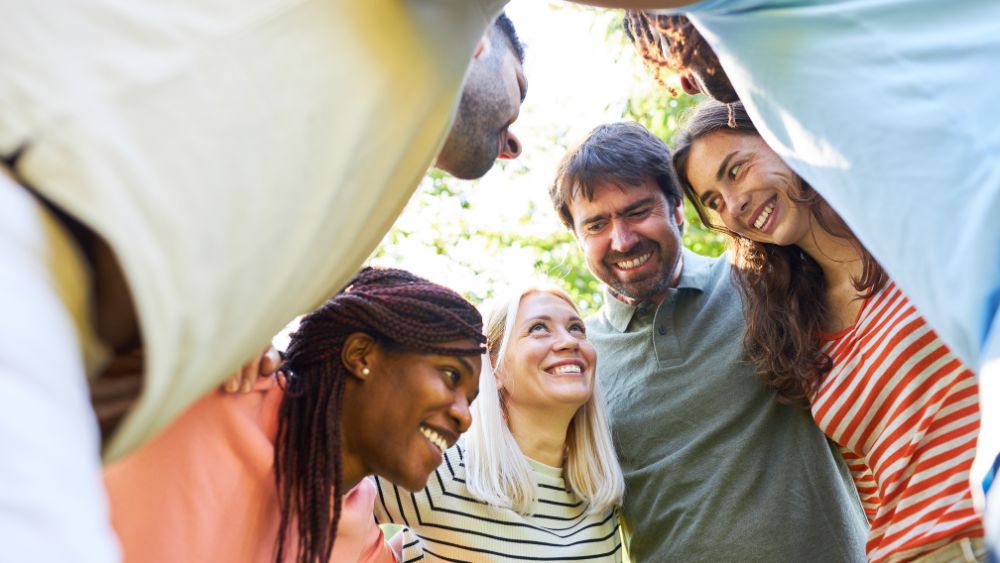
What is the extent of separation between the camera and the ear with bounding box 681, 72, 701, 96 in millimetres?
3145

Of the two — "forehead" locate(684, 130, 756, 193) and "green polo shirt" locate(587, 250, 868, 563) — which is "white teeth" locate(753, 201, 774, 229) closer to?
"forehead" locate(684, 130, 756, 193)

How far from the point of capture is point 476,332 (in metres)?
2.89

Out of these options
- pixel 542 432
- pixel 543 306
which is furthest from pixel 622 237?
pixel 542 432

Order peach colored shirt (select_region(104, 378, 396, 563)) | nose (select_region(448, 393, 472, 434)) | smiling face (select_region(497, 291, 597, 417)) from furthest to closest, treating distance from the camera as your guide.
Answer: smiling face (select_region(497, 291, 597, 417)), nose (select_region(448, 393, 472, 434)), peach colored shirt (select_region(104, 378, 396, 563))

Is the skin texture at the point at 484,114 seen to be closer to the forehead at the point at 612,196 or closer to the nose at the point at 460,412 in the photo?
the nose at the point at 460,412

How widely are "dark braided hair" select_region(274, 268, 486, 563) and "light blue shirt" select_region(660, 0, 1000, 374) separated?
1.18 m

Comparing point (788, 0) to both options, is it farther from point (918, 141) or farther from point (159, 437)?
point (159, 437)

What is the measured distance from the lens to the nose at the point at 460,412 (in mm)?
2814

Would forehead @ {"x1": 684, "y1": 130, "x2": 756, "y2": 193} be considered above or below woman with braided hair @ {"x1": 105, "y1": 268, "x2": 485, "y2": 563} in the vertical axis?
above

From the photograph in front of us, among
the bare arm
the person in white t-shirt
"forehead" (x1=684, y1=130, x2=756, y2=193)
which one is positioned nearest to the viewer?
the person in white t-shirt

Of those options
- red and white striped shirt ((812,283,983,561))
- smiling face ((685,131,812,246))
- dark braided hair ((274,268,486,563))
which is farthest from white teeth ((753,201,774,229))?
dark braided hair ((274,268,486,563))

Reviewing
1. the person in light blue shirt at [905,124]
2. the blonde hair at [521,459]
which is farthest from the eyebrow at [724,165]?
the person in light blue shirt at [905,124]

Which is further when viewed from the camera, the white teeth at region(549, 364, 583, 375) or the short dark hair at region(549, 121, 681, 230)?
the short dark hair at region(549, 121, 681, 230)

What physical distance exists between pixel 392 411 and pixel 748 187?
153 cm
